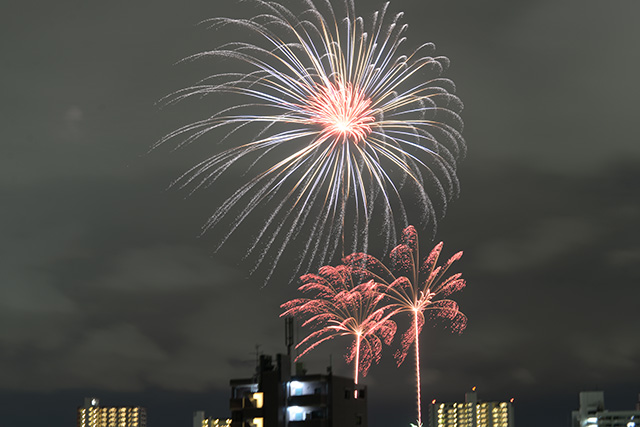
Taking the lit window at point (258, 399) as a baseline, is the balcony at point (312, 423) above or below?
below

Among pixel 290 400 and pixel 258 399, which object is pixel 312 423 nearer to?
pixel 290 400

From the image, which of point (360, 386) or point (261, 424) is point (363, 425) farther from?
point (261, 424)

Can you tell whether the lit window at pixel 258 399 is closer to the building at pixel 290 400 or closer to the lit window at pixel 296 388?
the building at pixel 290 400

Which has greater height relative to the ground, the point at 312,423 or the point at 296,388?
the point at 296,388

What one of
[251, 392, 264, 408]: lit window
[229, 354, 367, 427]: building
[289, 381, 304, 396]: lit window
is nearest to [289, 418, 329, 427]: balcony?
[229, 354, 367, 427]: building

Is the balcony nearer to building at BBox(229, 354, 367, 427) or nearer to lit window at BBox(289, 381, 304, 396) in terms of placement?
building at BBox(229, 354, 367, 427)

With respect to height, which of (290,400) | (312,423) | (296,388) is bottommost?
(312,423)

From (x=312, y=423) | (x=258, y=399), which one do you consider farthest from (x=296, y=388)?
(x=258, y=399)

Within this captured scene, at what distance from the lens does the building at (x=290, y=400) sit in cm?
8419

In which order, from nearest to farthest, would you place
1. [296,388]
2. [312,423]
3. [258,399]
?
[312,423]
[258,399]
[296,388]

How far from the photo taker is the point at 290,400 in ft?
279

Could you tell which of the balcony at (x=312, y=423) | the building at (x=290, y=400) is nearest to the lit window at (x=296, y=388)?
the building at (x=290, y=400)

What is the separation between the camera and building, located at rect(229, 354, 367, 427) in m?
84.2

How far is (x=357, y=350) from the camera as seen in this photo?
78.1 m
